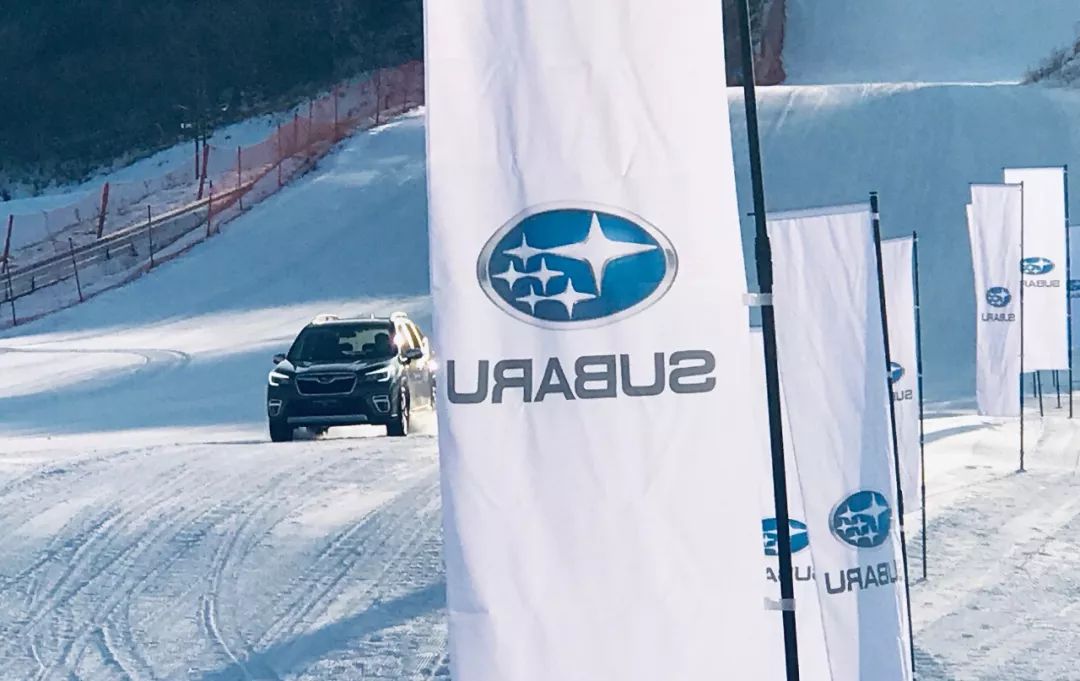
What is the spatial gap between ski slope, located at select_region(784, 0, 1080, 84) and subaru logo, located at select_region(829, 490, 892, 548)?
164 feet

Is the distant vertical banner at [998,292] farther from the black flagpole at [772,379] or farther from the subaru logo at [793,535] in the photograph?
the black flagpole at [772,379]

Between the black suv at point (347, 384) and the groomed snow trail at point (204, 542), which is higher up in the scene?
the black suv at point (347, 384)

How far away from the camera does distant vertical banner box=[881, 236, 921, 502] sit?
1088cm

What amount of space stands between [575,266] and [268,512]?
9030mm

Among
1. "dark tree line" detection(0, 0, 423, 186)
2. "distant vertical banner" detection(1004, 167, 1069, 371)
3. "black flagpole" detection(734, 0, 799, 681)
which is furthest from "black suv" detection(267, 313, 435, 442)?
"dark tree line" detection(0, 0, 423, 186)

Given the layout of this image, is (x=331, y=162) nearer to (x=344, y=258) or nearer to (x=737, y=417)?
(x=344, y=258)

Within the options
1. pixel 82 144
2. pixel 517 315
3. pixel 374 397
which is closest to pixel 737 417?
pixel 517 315

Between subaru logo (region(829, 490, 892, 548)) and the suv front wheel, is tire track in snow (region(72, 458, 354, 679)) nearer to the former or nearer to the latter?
the suv front wheel

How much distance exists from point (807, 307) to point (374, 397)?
11.2 m

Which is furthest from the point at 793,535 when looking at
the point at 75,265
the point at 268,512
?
the point at 75,265

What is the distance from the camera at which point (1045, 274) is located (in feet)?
59.0

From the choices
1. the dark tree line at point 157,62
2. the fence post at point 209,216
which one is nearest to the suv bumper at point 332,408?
the fence post at point 209,216

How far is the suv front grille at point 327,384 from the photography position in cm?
1855

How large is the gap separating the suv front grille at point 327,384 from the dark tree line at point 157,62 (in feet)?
144
